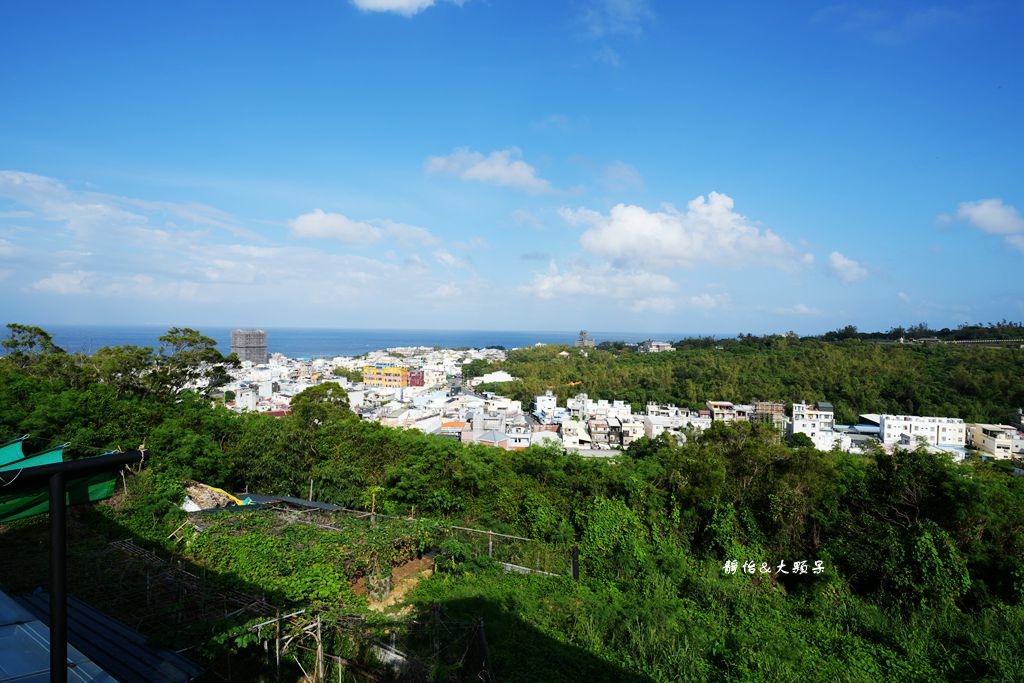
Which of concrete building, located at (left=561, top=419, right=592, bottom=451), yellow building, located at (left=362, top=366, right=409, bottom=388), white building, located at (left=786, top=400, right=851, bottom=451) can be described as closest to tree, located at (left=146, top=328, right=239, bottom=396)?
concrete building, located at (left=561, top=419, right=592, bottom=451)

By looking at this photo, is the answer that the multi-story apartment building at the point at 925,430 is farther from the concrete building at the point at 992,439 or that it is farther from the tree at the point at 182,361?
the tree at the point at 182,361

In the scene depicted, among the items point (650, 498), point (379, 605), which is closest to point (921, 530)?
point (650, 498)

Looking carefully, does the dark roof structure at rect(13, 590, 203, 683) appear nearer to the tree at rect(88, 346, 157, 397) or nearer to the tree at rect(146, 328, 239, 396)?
the tree at rect(88, 346, 157, 397)

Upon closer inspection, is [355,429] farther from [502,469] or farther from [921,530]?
[921,530]

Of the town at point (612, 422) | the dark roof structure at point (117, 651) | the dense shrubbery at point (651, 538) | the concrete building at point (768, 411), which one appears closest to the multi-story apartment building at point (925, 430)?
the town at point (612, 422)

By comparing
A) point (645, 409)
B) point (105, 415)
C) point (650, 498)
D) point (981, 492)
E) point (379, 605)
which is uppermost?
point (105, 415)

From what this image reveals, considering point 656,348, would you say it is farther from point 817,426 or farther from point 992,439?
point 992,439

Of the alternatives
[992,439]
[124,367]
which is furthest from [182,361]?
[992,439]
